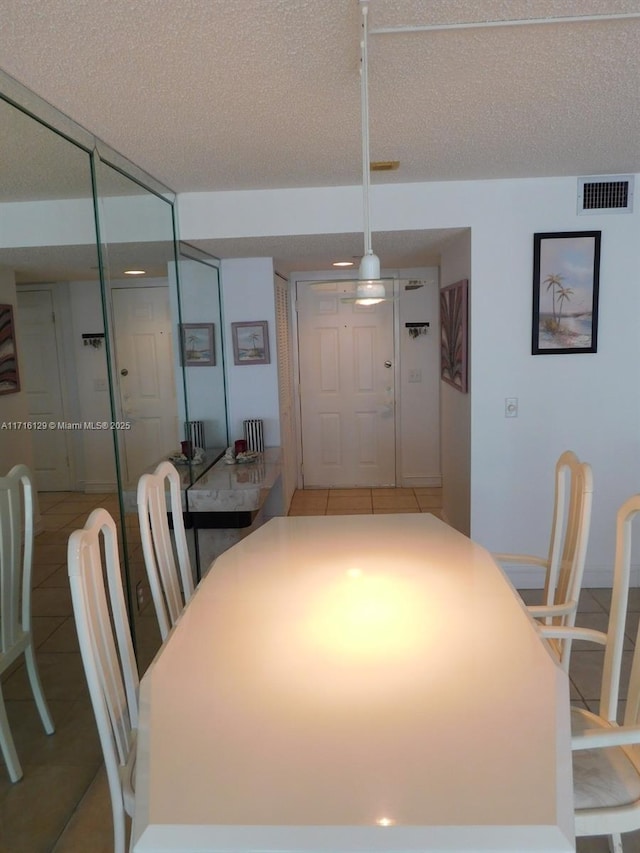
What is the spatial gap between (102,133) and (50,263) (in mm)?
602

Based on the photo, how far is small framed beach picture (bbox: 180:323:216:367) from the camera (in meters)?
3.86

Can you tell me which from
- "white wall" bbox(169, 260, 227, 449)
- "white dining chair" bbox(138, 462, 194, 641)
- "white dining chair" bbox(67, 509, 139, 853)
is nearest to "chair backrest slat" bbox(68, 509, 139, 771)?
"white dining chair" bbox(67, 509, 139, 853)

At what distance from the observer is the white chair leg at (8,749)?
1.88m

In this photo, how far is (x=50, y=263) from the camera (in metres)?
2.13

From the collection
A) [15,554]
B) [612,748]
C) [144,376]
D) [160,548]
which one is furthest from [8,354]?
[612,748]

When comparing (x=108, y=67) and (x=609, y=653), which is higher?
(x=108, y=67)

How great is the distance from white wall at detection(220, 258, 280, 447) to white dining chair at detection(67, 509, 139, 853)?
2769 millimetres

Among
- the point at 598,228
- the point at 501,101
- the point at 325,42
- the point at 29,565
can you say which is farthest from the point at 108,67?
the point at 598,228

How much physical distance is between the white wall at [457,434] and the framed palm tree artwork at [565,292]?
0.37 meters

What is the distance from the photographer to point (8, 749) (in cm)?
201

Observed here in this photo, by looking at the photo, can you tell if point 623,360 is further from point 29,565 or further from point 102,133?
point 29,565

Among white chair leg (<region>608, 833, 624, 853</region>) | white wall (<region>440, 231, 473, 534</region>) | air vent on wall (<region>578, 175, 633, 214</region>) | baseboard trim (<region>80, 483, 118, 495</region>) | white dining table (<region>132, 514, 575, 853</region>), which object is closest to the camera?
white dining table (<region>132, 514, 575, 853</region>)

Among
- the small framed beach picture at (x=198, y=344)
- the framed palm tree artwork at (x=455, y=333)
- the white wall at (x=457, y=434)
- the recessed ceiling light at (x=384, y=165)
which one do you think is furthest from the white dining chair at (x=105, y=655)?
the framed palm tree artwork at (x=455, y=333)

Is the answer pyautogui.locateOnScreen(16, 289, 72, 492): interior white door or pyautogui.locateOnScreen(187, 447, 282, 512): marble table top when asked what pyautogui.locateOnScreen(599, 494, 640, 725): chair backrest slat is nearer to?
pyautogui.locateOnScreen(16, 289, 72, 492): interior white door
